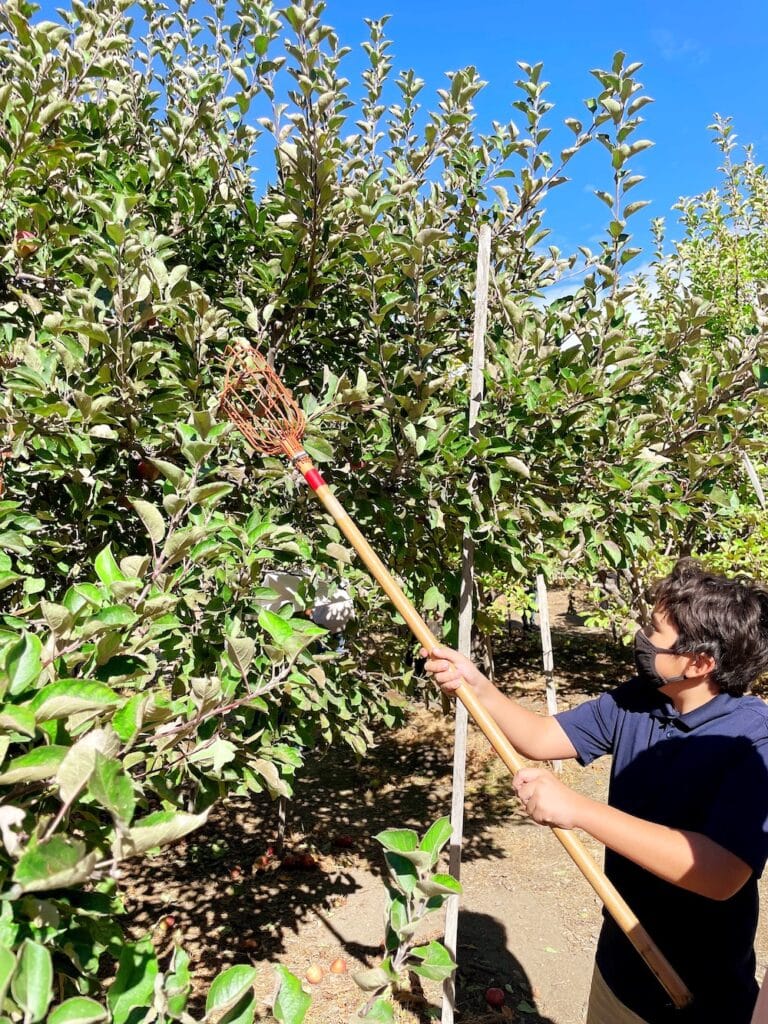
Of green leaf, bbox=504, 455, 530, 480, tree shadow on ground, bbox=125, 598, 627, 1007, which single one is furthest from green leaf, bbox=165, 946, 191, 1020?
tree shadow on ground, bbox=125, 598, 627, 1007

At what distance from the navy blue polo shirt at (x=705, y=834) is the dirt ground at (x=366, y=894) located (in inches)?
62.3

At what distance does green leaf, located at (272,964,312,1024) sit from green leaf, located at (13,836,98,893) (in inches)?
12.9

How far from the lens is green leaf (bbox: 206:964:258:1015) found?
830 mm

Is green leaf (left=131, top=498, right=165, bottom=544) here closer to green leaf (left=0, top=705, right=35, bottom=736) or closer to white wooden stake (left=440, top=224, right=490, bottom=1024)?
green leaf (left=0, top=705, right=35, bottom=736)

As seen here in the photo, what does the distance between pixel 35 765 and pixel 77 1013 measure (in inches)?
10.5

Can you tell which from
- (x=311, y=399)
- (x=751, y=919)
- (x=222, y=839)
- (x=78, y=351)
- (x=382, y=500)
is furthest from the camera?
(x=222, y=839)

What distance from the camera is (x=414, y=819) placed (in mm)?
5141

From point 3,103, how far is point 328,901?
413cm

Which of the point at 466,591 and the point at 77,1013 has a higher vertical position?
the point at 466,591

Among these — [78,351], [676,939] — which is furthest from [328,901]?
[78,351]

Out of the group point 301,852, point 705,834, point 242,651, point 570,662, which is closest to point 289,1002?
point 242,651

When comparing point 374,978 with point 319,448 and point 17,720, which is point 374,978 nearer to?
point 17,720

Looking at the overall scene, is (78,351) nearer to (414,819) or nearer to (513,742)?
(513,742)

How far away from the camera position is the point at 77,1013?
738mm
